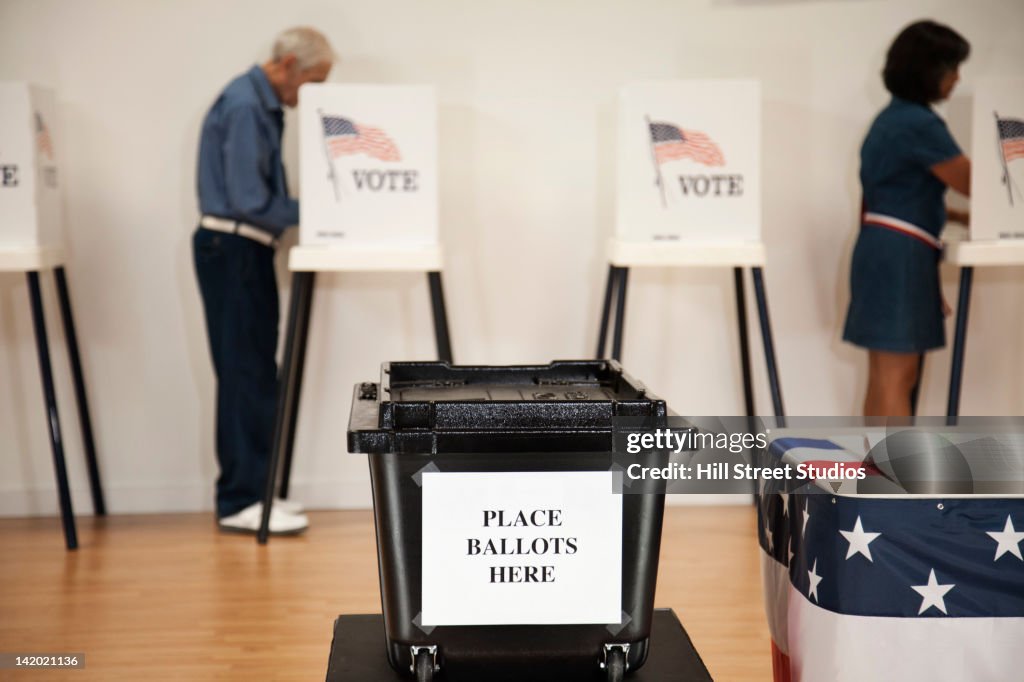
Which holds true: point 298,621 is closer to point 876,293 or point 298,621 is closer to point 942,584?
point 942,584

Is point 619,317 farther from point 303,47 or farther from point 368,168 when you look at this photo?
point 303,47

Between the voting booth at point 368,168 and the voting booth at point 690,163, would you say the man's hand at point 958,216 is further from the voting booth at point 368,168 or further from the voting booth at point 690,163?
the voting booth at point 368,168

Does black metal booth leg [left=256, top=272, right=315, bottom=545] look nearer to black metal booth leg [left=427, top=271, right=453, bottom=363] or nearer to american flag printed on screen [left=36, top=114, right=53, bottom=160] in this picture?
black metal booth leg [left=427, top=271, right=453, bottom=363]

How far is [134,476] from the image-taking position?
3848 mm

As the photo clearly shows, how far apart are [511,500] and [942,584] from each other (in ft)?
1.91

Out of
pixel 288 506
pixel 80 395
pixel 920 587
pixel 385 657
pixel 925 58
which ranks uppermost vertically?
pixel 925 58

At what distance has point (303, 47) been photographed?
3.44 meters

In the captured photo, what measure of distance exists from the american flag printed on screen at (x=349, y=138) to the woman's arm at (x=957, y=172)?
1.72 m

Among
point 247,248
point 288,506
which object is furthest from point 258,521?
point 247,248

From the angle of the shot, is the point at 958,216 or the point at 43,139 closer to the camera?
the point at 43,139

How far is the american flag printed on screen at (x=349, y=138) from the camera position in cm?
328

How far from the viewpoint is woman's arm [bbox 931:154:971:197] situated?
11.1ft

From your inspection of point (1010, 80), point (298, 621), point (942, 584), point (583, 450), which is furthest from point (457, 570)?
point (1010, 80)

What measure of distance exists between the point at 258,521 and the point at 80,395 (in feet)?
2.52
